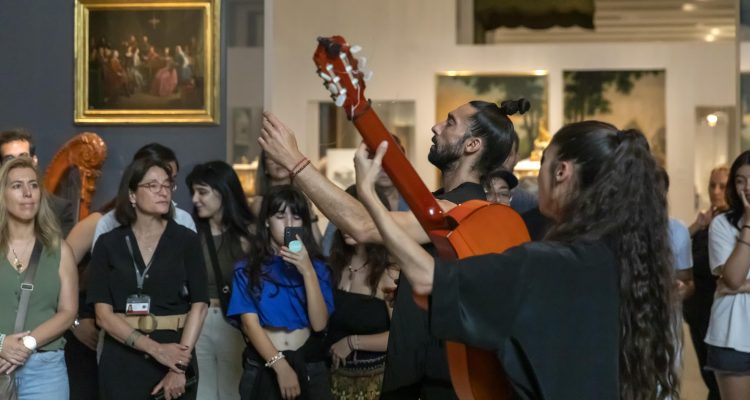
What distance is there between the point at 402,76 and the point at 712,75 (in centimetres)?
310

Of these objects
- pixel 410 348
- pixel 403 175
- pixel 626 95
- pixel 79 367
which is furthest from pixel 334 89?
pixel 626 95

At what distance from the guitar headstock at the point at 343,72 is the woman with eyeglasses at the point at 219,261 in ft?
12.8

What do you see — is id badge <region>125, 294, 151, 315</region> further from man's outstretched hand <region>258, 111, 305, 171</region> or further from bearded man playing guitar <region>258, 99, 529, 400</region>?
man's outstretched hand <region>258, 111, 305, 171</region>

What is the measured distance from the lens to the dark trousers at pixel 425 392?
3.81 m

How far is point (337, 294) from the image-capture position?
623 cm

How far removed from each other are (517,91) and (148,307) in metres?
7.35

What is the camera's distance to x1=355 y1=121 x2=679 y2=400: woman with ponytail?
106 inches

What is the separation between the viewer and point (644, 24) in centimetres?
1334

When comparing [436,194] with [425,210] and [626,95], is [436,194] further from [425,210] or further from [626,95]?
[626,95]

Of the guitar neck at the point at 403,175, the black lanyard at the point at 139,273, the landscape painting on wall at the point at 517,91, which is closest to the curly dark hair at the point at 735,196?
the black lanyard at the point at 139,273

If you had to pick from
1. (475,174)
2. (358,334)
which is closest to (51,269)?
(358,334)

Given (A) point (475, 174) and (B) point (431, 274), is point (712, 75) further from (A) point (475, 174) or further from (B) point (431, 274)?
(B) point (431, 274)

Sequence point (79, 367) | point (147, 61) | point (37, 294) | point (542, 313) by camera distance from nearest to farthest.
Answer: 1. point (542, 313)
2. point (37, 294)
3. point (79, 367)
4. point (147, 61)

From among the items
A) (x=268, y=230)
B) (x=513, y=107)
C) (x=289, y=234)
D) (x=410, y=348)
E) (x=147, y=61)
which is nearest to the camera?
(x=410, y=348)
